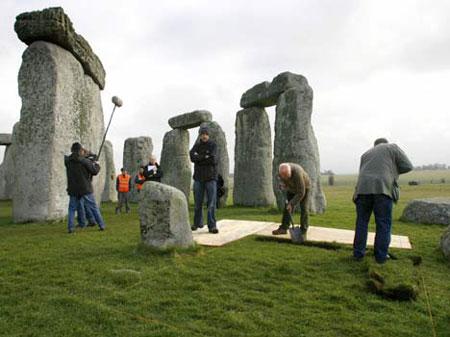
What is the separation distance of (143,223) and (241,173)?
8243mm

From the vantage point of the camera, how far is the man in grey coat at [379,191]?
445 cm

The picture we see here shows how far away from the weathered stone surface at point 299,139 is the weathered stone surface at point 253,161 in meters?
1.90

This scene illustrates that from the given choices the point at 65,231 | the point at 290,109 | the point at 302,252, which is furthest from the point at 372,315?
the point at 290,109

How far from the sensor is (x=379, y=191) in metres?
4.44

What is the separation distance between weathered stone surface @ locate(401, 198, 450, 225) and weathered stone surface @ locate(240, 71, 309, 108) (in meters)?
4.14

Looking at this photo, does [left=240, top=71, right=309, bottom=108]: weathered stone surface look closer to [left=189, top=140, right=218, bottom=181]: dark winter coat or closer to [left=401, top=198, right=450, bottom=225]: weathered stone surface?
[left=401, top=198, right=450, bottom=225]: weathered stone surface

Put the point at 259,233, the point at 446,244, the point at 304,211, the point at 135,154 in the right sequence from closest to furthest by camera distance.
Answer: the point at 446,244, the point at 304,211, the point at 259,233, the point at 135,154

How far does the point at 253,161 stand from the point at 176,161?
3.55 meters

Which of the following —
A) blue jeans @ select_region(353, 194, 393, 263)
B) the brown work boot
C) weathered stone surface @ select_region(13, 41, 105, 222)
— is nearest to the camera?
blue jeans @ select_region(353, 194, 393, 263)

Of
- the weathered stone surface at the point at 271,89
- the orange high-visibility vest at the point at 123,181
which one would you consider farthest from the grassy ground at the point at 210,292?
the weathered stone surface at the point at 271,89

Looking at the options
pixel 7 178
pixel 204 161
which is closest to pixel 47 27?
pixel 204 161

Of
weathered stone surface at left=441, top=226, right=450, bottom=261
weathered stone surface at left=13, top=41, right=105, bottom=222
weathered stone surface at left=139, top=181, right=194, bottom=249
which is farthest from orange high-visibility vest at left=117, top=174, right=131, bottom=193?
weathered stone surface at left=441, top=226, right=450, bottom=261

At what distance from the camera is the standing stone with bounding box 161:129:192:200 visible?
14523 mm

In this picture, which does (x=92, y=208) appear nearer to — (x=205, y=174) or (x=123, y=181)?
(x=205, y=174)
